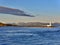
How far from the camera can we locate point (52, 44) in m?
19.3

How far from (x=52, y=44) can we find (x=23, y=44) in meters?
2.66

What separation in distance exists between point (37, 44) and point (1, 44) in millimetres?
3254

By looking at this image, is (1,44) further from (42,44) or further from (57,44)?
(57,44)

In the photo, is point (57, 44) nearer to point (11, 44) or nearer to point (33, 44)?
point (33, 44)

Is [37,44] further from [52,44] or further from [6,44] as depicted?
[6,44]

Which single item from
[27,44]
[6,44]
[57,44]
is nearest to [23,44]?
[27,44]

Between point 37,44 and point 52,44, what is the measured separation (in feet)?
4.50

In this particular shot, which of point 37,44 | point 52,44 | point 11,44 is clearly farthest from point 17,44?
point 52,44

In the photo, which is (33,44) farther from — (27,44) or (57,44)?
(57,44)

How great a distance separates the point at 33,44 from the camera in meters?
19.4

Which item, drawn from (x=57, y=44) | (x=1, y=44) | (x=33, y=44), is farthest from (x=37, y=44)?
(x=1, y=44)

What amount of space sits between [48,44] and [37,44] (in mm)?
1004

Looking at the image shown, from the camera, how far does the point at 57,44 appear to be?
19.0 m

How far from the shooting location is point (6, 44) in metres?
18.9
